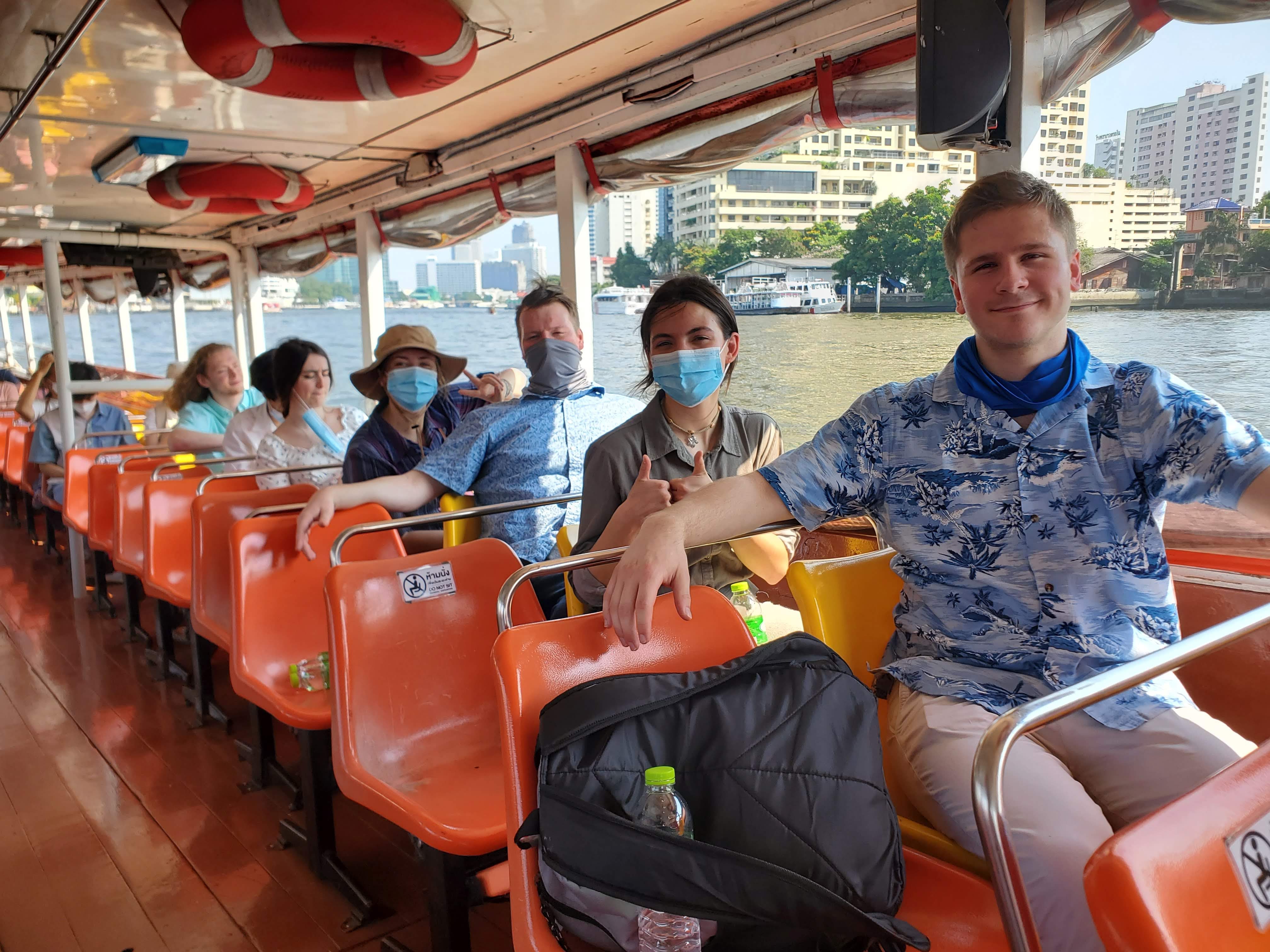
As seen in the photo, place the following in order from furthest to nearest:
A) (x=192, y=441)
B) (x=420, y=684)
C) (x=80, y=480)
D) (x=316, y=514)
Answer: (x=80, y=480) < (x=192, y=441) < (x=316, y=514) < (x=420, y=684)

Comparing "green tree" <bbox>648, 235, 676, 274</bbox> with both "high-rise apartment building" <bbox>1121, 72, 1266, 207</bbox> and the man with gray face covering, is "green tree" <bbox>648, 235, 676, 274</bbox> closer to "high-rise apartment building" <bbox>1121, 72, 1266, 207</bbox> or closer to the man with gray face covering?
the man with gray face covering

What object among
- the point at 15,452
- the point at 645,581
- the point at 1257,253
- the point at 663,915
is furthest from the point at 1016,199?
the point at 15,452

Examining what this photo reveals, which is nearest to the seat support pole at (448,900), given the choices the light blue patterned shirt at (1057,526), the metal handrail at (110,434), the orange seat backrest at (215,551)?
the light blue patterned shirt at (1057,526)

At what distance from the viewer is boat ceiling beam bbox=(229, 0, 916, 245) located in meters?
2.70

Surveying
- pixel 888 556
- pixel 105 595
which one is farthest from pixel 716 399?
pixel 105 595

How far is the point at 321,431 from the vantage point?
3.61 m

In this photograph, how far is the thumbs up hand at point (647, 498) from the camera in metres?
1.56

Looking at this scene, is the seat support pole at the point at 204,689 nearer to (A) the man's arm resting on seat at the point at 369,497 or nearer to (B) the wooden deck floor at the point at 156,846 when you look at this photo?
(B) the wooden deck floor at the point at 156,846

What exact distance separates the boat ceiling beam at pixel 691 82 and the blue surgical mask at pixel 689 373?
53.7 inches

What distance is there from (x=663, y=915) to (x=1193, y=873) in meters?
0.57

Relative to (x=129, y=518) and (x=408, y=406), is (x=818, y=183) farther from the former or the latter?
(x=129, y=518)

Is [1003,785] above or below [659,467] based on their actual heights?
below

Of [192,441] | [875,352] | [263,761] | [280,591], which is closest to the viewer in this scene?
[280,591]

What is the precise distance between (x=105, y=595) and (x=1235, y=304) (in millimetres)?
4979
